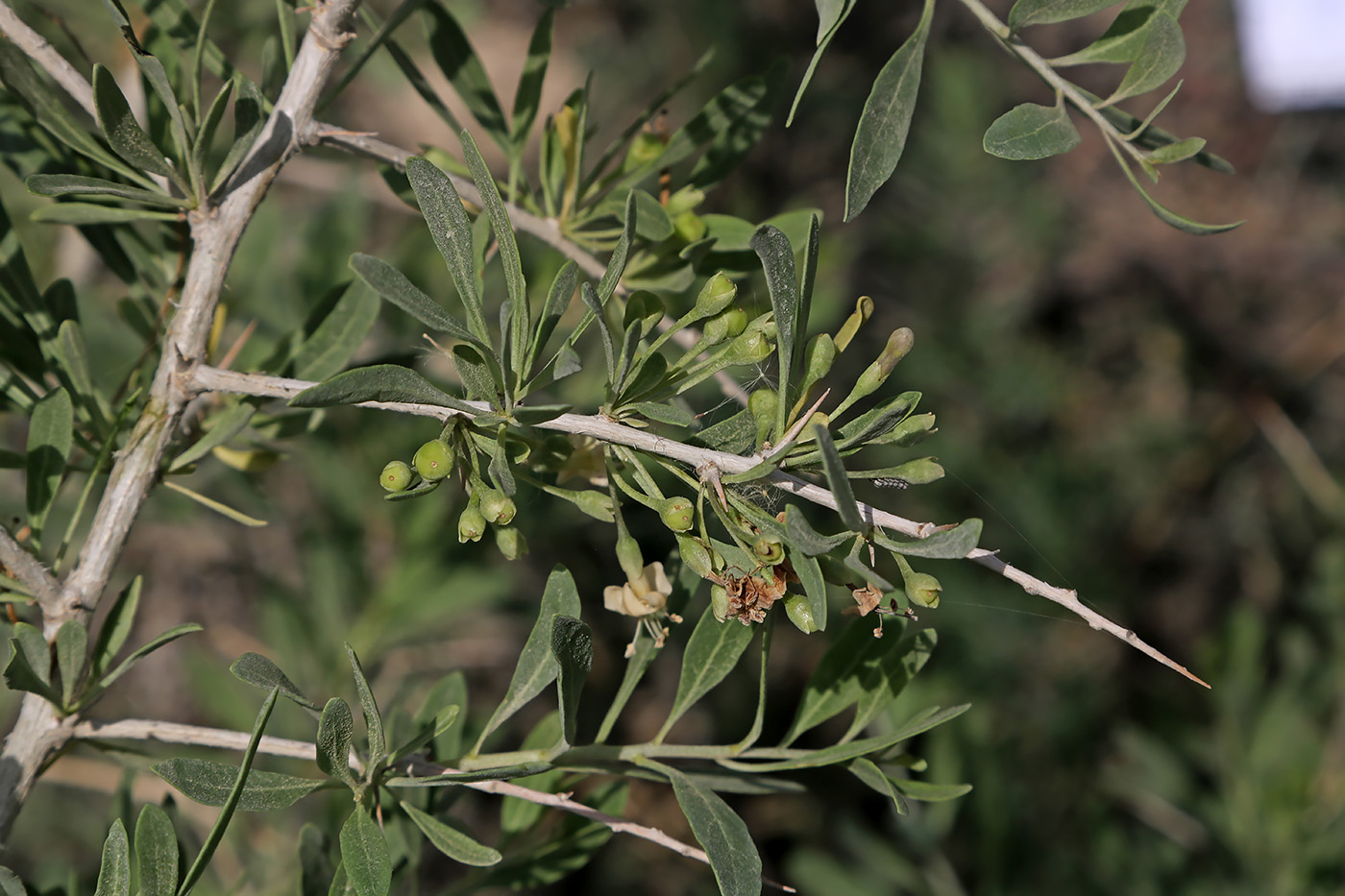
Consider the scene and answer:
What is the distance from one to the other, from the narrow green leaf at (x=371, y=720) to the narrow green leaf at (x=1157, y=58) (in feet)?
2.53

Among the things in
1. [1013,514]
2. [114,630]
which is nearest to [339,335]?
[114,630]

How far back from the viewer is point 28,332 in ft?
3.24

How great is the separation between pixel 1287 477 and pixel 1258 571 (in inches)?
12.1

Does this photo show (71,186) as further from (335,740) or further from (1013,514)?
(1013,514)

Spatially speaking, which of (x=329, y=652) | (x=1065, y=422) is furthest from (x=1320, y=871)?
(x=329, y=652)

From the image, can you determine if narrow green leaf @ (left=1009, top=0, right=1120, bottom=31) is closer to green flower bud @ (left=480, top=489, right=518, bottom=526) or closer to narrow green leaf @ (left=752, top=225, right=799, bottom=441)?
narrow green leaf @ (left=752, top=225, right=799, bottom=441)

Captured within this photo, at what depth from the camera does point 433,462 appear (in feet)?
2.24

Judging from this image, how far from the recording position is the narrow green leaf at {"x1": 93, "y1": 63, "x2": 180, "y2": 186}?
725 mm

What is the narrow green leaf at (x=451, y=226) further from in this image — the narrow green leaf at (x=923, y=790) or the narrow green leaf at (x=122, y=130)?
the narrow green leaf at (x=923, y=790)

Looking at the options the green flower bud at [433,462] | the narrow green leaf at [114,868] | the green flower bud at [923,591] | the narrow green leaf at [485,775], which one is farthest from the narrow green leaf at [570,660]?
the narrow green leaf at [114,868]

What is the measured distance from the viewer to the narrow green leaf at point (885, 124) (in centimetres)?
74

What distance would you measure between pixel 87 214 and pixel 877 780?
3.07 ft

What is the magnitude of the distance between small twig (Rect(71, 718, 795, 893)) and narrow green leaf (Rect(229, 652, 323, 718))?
0.38 feet

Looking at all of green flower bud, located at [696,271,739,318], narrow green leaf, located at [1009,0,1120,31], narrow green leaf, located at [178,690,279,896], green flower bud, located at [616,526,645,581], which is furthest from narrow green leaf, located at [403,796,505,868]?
narrow green leaf, located at [1009,0,1120,31]
